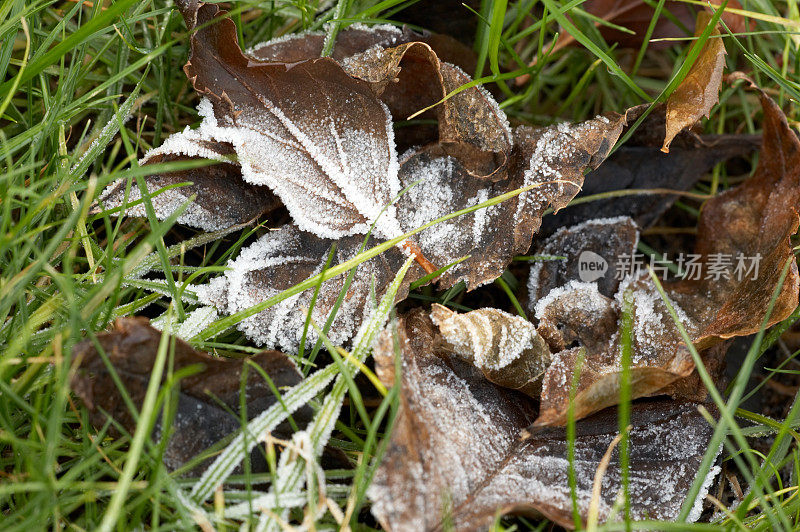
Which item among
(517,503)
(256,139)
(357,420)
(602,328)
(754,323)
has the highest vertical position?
(256,139)

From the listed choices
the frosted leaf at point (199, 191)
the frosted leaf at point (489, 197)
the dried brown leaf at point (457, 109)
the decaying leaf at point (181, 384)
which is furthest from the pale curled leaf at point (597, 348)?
the frosted leaf at point (199, 191)

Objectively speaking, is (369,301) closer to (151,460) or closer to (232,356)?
(232,356)

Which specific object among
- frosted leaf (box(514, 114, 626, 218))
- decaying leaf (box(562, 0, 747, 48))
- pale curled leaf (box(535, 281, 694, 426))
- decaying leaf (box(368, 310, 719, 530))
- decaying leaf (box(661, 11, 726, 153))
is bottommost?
decaying leaf (box(368, 310, 719, 530))

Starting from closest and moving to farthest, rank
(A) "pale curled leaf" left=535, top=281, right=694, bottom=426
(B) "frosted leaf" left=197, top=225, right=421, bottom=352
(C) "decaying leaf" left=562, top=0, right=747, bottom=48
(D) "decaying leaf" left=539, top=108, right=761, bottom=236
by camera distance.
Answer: (A) "pale curled leaf" left=535, top=281, right=694, bottom=426
(B) "frosted leaf" left=197, top=225, right=421, bottom=352
(D) "decaying leaf" left=539, top=108, right=761, bottom=236
(C) "decaying leaf" left=562, top=0, right=747, bottom=48

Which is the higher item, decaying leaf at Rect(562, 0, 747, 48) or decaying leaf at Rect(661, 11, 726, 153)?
decaying leaf at Rect(562, 0, 747, 48)

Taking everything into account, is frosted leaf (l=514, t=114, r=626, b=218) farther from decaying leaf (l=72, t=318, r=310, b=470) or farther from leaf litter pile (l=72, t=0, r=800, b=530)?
decaying leaf (l=72, t=318, r=310, b=470)

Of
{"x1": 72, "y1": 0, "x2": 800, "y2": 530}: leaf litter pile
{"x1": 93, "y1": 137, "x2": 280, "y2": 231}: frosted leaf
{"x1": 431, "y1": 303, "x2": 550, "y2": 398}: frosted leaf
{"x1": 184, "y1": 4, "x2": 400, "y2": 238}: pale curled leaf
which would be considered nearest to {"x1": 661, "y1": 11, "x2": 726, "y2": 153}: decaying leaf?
{"x1": 72, "y1": 0, "x2": 800, "y2": 530}: leaf litter pile

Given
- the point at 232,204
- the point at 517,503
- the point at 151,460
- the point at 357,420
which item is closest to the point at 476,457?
the point at 517,503
